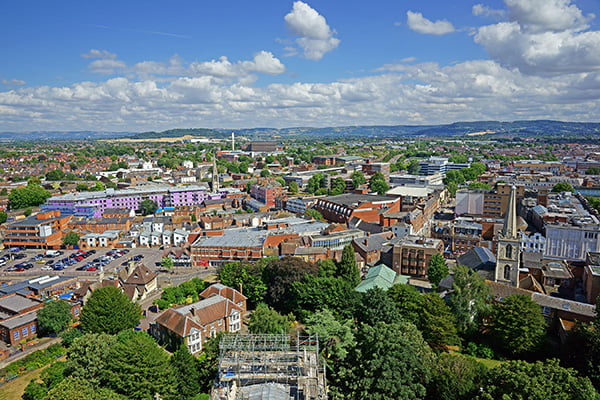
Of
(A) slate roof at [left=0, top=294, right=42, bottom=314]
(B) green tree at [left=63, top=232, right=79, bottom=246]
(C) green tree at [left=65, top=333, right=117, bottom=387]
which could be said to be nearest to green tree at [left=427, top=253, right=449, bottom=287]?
(C) green tree at [left=65, top=333, right=117, bottom=387]

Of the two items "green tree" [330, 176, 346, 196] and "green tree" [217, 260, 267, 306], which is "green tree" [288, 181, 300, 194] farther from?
"green tree" [217, 260, 267, 306]

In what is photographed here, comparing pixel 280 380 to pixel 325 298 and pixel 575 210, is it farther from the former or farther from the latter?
pixel 575 210

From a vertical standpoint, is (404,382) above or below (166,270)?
above

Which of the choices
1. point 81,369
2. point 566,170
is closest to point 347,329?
point 81,369

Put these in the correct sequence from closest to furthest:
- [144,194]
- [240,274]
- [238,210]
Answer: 1. [240,274]
2. [238,210]
3. [144,194]

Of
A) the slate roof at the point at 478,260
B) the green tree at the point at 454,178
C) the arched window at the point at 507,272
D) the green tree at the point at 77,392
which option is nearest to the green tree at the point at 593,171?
the green tree at the point at 454,178

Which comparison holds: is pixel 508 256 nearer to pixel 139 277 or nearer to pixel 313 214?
pixel 139 277
